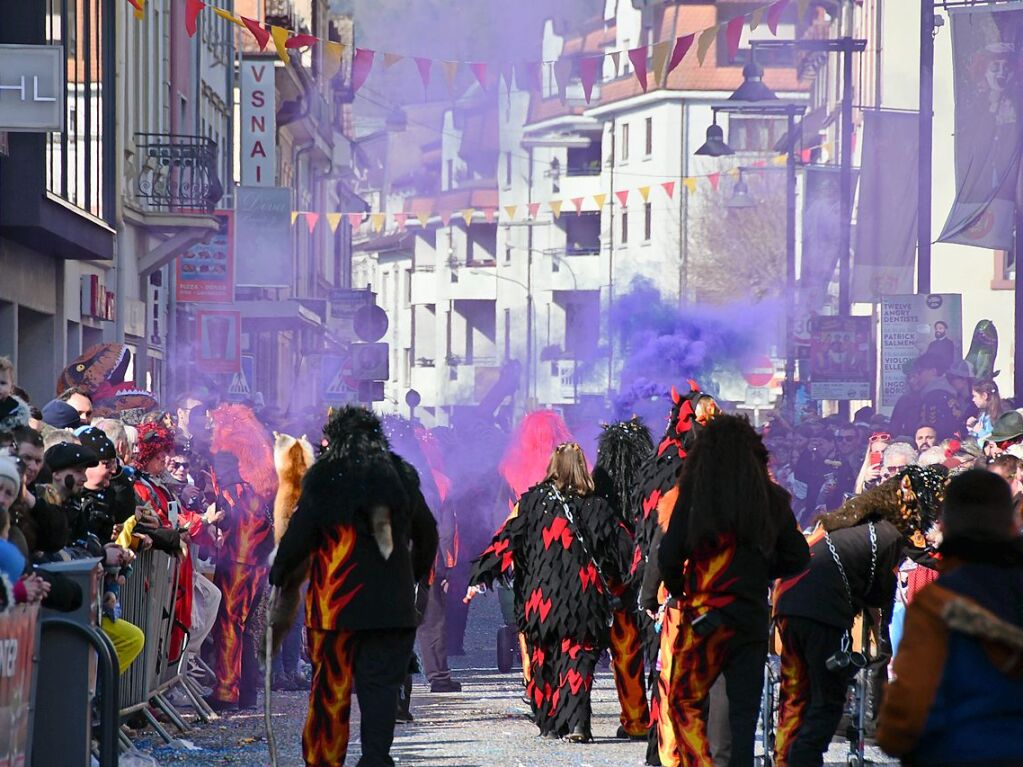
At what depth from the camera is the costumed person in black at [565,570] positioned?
483 inches

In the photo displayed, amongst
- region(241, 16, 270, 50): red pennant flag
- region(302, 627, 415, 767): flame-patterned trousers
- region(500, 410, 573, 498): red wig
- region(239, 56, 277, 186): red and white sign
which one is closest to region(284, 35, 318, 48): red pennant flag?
region(241, 16, 270, 50): red pennant flag

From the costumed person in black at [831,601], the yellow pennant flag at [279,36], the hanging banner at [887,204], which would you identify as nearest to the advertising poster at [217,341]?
the yellow pennant flag at [279,36]

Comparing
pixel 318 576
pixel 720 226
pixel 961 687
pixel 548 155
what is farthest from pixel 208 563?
pixel 548 155

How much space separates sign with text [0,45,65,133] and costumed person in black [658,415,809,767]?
19.0 feet

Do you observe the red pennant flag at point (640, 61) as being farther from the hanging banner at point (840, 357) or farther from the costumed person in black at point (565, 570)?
the costumed person in black at point (565, 570)

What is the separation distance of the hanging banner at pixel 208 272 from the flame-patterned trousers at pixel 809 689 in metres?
25.1

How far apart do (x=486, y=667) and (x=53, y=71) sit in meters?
6.25

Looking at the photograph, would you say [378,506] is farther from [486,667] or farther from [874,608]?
[486,667]

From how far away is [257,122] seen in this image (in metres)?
45.5

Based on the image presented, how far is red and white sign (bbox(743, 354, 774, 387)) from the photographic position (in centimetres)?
5238

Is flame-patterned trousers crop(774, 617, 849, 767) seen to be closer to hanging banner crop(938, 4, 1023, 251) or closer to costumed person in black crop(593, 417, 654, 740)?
costumed person in black crop(593, 417, 654, 740)

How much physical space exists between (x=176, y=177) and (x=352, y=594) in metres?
21.9

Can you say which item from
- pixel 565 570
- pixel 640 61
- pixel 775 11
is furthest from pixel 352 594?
pixel 640 61

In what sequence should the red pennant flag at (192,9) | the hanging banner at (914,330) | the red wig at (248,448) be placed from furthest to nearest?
1. the red pennant flag at (192,9)
2. the hanging banner at (914,330)
3. the red wig at (248,448)
